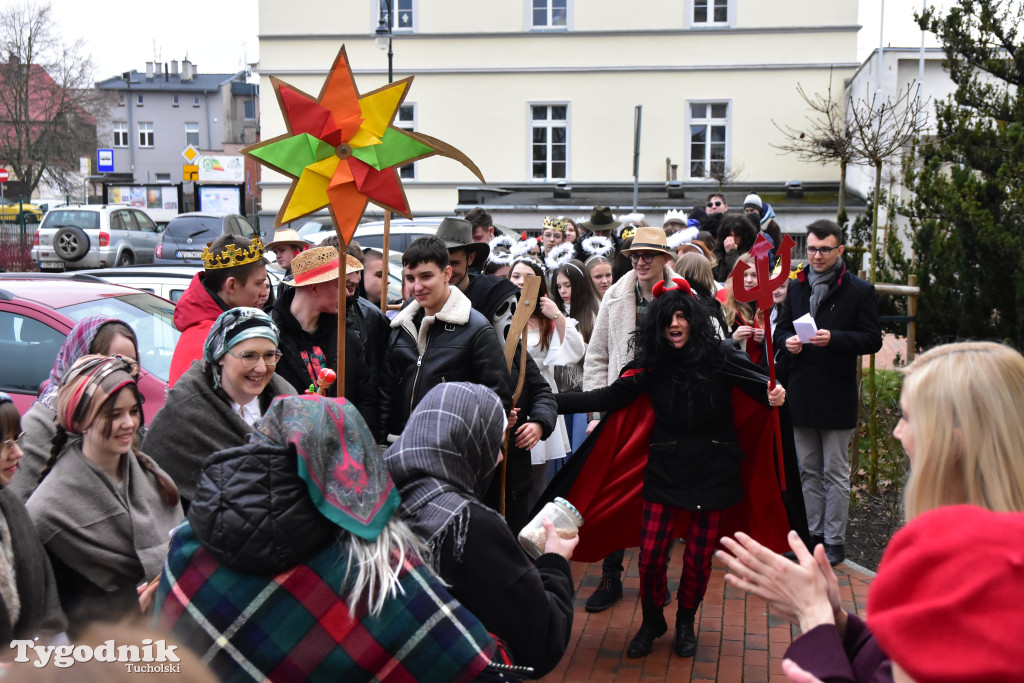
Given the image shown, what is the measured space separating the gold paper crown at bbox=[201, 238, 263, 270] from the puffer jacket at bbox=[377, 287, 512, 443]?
0.70 meters

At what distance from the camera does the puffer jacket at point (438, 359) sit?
408 centimetres

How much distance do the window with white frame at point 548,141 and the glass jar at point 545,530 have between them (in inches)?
1054

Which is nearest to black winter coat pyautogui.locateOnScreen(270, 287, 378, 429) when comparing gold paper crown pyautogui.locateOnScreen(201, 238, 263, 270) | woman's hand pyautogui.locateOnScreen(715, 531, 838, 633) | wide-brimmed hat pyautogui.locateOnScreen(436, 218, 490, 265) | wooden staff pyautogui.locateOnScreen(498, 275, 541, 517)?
gold paper crown pyautogui.locateOnScreen(201, 238, 263, 270)

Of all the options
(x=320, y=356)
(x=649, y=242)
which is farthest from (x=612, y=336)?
(x=320, y=356)

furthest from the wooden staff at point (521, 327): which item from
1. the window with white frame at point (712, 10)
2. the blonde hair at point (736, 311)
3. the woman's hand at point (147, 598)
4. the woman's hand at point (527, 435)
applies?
the window with white frame at point (712, 10)

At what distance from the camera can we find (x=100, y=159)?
4244 cm

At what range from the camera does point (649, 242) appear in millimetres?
5219

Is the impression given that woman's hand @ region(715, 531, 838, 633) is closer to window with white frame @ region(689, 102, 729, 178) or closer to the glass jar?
the glass jar

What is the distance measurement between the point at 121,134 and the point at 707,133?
Answer: 57.0m

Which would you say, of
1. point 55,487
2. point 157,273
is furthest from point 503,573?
point 157,273

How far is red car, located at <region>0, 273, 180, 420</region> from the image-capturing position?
19.2 ft

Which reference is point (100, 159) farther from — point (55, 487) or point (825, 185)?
point (55, 487)

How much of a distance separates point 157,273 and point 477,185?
19.6 metres

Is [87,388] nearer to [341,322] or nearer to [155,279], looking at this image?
[341,322]
